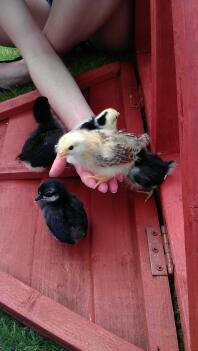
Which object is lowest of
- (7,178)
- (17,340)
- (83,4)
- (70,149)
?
(17,340)

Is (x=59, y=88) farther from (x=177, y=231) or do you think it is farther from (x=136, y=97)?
(x=177, y=231)

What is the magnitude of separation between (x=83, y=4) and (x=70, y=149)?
79cm

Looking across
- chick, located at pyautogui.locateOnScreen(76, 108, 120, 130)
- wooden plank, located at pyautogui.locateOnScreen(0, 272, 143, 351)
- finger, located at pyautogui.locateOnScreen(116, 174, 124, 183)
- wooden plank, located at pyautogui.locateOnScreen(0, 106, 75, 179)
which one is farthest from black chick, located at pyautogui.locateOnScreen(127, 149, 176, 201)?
wooden plank, located at pyautogui.locateOnScreen(0, 272, 143, 351)

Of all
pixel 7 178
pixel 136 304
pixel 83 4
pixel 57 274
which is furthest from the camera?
pixel 83 4

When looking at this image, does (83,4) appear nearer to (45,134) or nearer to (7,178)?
(45,134)

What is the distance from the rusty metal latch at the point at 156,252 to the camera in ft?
4.65

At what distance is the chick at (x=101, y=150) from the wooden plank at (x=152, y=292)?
0.15 meters

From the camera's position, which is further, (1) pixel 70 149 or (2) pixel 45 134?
(2) pixel 45 134

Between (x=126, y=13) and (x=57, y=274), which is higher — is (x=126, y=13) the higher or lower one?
the higher one

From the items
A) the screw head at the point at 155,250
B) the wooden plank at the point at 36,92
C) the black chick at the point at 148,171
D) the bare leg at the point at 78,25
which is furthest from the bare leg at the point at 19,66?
the screw head at the point at 155,250

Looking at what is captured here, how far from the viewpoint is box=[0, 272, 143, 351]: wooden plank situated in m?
1.26

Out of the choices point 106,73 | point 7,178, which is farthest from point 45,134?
point 106,73

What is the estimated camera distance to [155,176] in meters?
1.59

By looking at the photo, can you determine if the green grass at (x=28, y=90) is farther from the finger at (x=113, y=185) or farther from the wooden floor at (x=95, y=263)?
the finger at (x=113, y=185)
